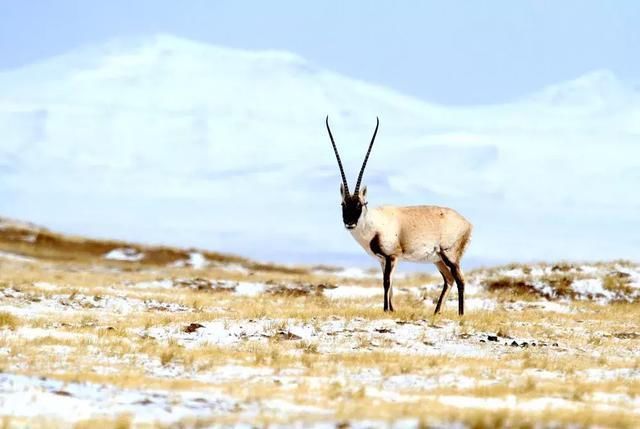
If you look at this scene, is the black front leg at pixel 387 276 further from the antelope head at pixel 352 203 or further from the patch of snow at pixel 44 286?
the patch of snow at pixel 44 286

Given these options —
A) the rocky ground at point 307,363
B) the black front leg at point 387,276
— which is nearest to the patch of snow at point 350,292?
the rocky ground at point 307,363

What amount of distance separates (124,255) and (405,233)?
4430 centimetres

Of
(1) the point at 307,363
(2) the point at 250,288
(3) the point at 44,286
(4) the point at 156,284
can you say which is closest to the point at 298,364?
(1) the point at 307,363

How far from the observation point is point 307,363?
14.3 m

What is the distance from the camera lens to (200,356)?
578 inches

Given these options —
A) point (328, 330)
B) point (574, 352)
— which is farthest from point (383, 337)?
point (574, 352)

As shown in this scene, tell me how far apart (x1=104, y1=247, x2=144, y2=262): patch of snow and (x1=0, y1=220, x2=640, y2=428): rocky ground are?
33469 mm

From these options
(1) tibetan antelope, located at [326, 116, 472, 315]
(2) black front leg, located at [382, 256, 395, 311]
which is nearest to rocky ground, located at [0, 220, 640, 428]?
(2) black front leg, located at [382, 256, 395, 311]

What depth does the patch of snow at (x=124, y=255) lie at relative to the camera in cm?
6320

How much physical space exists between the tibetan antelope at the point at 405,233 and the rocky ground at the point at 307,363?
1.25 metres

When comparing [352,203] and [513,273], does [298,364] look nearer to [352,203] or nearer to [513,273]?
[352,203]

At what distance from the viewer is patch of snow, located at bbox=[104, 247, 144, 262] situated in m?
63.2

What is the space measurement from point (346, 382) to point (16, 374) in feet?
13.7

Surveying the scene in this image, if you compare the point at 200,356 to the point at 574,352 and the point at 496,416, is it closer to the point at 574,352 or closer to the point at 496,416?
the point at 496,416
